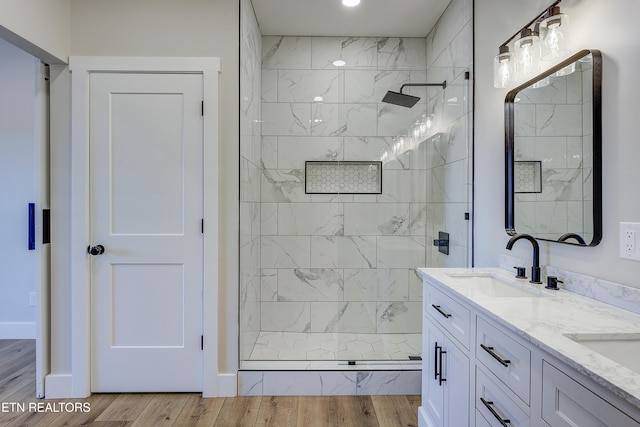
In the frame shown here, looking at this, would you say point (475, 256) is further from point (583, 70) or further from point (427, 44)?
point (427, 44)

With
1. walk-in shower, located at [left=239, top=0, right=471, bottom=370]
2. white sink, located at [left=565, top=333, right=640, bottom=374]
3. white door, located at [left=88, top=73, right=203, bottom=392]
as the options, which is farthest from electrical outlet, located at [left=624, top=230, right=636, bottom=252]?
white door, located at [left=88, top=73, right=203, bottom=392]

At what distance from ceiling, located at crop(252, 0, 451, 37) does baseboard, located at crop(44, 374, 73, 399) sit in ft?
9.46

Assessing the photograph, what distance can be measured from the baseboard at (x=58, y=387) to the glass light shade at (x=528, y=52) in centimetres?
314

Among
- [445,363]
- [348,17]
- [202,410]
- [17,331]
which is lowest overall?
[202,410]

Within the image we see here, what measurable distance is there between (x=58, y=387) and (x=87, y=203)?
1.18m

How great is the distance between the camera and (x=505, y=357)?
1.05 metres

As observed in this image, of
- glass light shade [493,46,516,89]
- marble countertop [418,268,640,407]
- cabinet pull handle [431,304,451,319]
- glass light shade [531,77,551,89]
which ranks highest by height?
glass light shade [493,46,516,89]

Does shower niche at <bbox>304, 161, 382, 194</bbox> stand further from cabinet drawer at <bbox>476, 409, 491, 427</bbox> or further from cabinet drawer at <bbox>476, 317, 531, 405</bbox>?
cabinet drawer at <bbox>476, 409, 491, 427</bbox>

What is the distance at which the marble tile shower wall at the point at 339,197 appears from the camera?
267cm

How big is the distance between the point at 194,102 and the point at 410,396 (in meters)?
2.36

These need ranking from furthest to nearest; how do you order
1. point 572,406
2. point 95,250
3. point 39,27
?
point 95,250
point 39,27
point 572,406

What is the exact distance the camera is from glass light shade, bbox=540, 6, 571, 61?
4.43ft

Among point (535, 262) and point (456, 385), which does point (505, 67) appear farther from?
point (456, 385)

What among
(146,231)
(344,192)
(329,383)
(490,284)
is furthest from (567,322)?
(146,231)
